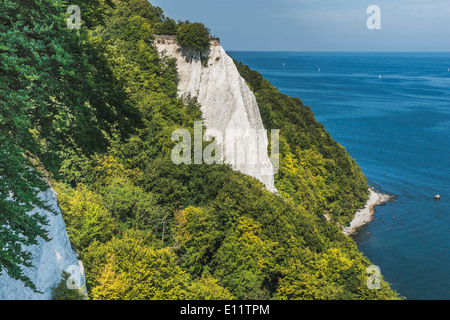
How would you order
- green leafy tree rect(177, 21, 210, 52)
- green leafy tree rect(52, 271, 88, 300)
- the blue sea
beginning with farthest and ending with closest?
1. the blue sea
2. green leafy tree rect(177, 21, 210, 52)
3. green leafy tree rect(52, 271, 88, 300)

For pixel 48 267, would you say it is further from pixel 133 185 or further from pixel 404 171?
pixel 404 171

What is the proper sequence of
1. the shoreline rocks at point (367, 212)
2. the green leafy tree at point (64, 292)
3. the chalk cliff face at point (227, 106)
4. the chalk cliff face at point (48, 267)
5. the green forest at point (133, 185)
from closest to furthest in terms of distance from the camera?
the green forest at point (133, 185), the chalk cliff face at point (48, 267), the green leafy tree at point (64, 292), the chalk cliff face at point (227, 106), the shoreline rocks at point (367, 212)

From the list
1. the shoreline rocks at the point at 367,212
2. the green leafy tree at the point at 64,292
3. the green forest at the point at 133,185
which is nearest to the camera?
the green forest at the point at 133,185

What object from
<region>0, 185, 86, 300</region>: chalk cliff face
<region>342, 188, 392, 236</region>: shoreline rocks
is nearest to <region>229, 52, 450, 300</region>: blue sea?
<region>342, 188, 392, 236</region>: shoreline rocks

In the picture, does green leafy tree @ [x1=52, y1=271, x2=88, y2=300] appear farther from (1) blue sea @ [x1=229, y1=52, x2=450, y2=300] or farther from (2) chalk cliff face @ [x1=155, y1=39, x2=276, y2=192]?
(1) blue sea @ [x1=229, y1=52, x2=450, y2=300]

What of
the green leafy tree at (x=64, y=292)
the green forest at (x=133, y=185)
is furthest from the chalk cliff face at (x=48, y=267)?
the green forest at (x=133, y=185)

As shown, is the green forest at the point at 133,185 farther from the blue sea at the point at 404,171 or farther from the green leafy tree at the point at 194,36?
the blue sea at the point at 404,171
